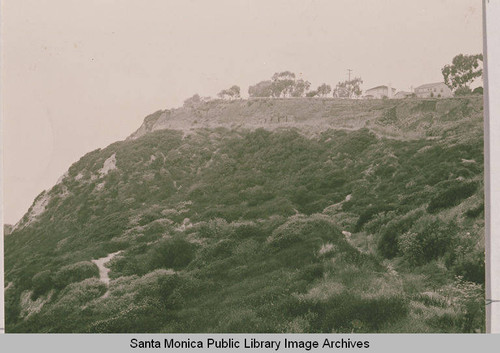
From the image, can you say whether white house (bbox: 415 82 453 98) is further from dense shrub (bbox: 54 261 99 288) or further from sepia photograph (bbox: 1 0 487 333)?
dense shrub (bbox: 54 261 99 288)

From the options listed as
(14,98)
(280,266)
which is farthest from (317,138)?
(14,98)

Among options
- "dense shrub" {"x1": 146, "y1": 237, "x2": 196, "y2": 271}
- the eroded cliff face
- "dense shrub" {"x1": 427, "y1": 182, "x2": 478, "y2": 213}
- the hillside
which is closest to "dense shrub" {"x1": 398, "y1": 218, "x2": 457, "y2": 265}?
the hillside

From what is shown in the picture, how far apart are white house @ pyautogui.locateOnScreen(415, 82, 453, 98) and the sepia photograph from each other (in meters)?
0.08

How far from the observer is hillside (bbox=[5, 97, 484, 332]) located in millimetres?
12820

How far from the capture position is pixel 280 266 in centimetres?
1366

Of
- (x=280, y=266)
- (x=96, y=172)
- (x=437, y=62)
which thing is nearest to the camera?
(x=280, y=266)

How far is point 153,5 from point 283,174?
23.1 feet

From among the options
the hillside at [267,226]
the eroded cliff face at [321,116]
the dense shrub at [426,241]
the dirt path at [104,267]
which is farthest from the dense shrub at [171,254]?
the dense shrub at [426,241]

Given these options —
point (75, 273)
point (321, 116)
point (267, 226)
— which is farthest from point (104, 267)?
point (321, 116)

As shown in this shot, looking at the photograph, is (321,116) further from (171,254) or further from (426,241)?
(171,254)

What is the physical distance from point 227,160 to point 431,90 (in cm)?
709

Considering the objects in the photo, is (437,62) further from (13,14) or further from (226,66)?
(13,14)

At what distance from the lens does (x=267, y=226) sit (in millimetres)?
14508

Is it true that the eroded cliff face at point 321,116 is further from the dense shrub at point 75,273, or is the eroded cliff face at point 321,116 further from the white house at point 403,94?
the dense shrub at point 75,273
